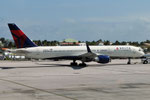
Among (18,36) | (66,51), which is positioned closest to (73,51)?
(66,51)

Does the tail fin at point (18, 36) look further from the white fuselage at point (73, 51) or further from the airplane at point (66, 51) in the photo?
the white fuselage at point (73, 51)

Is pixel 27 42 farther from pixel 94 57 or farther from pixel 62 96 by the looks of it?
pixel 62 96

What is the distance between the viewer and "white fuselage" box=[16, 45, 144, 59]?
155 feet

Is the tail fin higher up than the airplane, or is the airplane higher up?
the tail fin

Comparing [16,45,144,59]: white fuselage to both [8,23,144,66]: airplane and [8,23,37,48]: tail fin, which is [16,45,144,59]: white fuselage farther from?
[8,23,37,48]: tail fin

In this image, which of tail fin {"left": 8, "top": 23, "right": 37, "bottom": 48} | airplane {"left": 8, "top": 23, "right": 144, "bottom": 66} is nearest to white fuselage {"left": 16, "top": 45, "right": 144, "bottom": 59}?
airplane {"left": 8, "top": 23, "right": 144, "bottom": 66}

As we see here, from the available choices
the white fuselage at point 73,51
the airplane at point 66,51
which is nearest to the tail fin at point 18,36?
the airplane at point 66,51

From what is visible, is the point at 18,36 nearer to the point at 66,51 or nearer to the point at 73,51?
the point at 66,51

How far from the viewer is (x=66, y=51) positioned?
49.5m

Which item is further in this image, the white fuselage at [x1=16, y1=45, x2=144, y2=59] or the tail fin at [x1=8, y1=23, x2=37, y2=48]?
the white fuselage at [x1=16, y1=45, x2=144, y2=59]

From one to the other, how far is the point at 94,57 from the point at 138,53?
10.3 metres

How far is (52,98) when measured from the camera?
16406 millimetres

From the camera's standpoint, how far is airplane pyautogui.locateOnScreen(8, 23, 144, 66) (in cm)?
4578

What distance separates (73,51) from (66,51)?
1272 mm
